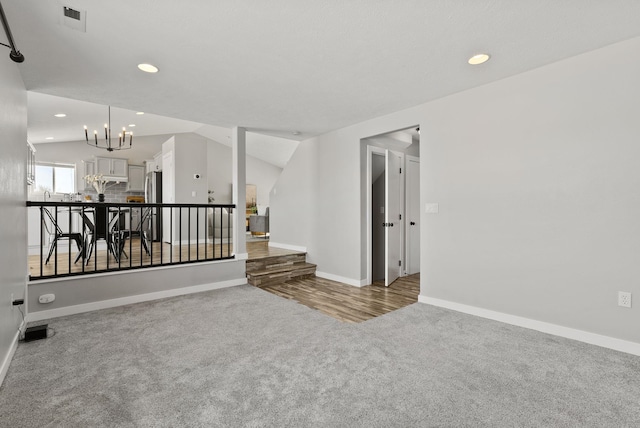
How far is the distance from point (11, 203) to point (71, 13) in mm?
1498

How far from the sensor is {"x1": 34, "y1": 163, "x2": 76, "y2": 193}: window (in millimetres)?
7305

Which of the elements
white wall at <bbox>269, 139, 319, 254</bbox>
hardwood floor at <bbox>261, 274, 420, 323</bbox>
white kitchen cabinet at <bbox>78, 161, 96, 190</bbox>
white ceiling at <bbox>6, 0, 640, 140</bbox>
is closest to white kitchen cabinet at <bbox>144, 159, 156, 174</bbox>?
white kitchen cabinet at <bbox>78, 161, 96, 190</bbox>

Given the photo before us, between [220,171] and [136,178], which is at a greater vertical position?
[220,171]

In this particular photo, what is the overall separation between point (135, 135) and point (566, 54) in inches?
361

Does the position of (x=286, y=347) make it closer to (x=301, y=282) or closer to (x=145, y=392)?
(x=145, y=392)

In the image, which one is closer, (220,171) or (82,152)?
(82,152)

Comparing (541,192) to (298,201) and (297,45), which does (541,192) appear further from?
(298,201)

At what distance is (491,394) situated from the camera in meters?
1.84

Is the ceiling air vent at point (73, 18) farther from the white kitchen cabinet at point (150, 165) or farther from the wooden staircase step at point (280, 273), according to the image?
the white kitchen cabinet at point (150, 165)

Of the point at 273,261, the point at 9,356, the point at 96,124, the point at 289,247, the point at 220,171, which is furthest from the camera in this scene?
the point at 220,171

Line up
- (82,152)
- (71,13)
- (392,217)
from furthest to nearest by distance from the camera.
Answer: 1. (82,152)
2. (392,217)
3. (71,13)

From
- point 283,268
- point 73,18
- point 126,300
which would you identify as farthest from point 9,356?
point 283,268

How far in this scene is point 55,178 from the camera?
754 cm

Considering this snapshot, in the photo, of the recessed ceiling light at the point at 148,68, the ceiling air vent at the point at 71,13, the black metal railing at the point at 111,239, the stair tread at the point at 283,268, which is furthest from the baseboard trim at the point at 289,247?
the ceiling air vent at the point at 71,13
